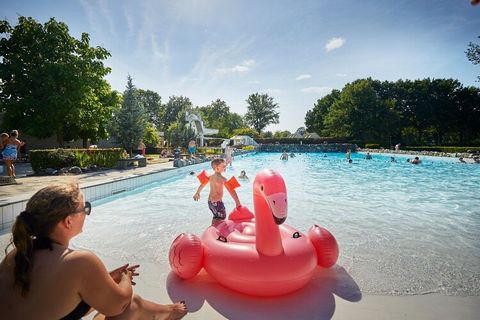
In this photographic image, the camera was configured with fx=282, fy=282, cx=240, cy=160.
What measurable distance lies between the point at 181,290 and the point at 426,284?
3.39 meters

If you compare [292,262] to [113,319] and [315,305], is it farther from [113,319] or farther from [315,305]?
[113,319]

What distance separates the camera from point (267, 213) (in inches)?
134

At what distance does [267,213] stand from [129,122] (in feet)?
63.4

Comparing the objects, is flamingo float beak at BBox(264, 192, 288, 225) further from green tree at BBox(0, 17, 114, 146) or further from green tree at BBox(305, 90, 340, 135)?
green tree at BBox(305, 90, 340, 135)

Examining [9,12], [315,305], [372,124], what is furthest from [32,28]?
[372,124]

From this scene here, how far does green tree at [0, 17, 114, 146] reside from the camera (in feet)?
62.9

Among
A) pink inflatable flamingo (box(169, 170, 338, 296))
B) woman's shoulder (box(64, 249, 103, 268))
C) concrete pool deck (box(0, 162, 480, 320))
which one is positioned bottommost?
concrete pool deck (box(0, 162, 480, 320))

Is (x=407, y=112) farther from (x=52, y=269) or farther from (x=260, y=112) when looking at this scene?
(x=52, y=269)

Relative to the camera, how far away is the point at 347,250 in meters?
5.44

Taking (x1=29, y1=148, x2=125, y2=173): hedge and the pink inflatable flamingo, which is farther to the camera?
(x1=29, y1=148, x2=125, y2=173): hedge

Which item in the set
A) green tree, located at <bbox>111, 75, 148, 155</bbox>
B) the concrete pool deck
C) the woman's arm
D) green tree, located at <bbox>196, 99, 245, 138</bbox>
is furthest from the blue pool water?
green tree, located at <bbox>196, 99, 245, 138</bbox>

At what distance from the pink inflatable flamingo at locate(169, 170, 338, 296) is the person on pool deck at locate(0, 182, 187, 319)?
170cm

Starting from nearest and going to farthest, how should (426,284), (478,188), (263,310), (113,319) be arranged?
1. (113,319)
2. (263,310)
3. (426,284)
4. (478,188)

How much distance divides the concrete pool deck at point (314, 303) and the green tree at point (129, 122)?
1835 centimetres
